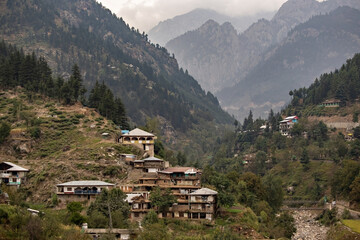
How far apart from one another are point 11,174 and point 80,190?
15083mm

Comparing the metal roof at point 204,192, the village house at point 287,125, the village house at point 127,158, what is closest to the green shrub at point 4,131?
the village house at point 127,158

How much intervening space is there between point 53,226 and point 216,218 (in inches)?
1304

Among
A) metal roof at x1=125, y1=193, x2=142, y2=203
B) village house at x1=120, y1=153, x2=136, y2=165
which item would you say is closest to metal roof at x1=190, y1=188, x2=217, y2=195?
metal roof at x1=125, y1=193, x2=142, y2=203

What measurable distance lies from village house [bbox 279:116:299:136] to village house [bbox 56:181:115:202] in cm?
10545

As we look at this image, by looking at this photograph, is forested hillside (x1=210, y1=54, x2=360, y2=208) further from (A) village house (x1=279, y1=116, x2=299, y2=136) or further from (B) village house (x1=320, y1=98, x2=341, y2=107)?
Answer: (A) village house (x1=279, y1=116, x2=299, y2=136)

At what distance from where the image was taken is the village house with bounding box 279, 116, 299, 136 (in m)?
180

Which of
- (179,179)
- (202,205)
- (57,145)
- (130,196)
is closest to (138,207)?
(130,196)

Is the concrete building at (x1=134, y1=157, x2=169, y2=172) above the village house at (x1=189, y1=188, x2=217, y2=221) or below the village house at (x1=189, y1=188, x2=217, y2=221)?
above

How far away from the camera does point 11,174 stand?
92.7 m

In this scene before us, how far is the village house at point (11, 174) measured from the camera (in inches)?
3620

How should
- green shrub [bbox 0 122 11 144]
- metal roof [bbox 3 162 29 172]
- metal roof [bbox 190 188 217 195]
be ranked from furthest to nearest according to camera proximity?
1. green shrub [bbox 0 122 11 144]
2. metal roof [bbox 3 162 29 172]
3. metal roof [bbox 190 188 217 195]

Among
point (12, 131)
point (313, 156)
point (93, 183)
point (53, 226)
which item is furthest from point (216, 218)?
point (313, 156)

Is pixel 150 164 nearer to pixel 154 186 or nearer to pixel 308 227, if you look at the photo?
pixel 154 186

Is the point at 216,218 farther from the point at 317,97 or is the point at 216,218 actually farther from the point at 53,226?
the point at 317,97
